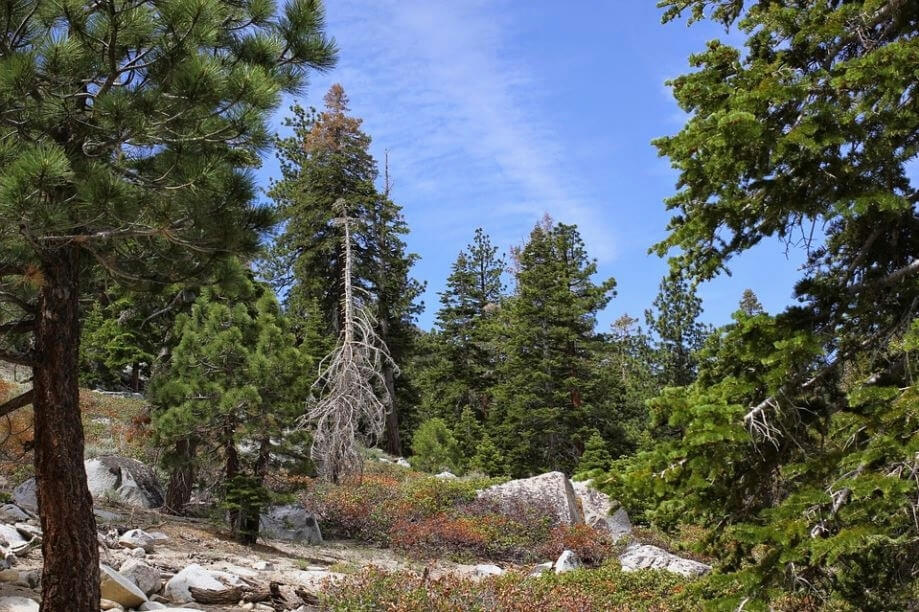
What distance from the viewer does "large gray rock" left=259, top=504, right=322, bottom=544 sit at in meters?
13.6

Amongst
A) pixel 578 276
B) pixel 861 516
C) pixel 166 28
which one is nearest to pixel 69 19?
pixel 166 28

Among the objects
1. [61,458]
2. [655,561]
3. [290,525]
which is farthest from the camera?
[290,525]

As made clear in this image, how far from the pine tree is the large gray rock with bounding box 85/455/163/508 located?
6.71m

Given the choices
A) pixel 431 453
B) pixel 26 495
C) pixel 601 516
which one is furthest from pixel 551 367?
pixel 26 495

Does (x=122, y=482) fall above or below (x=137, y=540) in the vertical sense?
above

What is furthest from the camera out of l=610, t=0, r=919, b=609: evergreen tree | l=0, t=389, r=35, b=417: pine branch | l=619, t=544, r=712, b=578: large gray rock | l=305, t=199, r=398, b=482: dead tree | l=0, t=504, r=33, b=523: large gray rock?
l=305, t=199, r=398, b=482: dead tree

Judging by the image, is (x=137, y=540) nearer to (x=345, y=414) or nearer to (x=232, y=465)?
(x=232, y=465)

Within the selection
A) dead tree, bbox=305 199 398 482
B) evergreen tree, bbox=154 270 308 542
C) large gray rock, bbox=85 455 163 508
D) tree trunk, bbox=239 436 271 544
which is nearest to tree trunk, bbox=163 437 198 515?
evergreen tree, bbox=154 270 308 542

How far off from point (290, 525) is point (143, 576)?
21.1 ft

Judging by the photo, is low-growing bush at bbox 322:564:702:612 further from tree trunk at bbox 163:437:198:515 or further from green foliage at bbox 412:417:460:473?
green foliage at bbox 412:417:460:473

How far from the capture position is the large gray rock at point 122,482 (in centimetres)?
1232

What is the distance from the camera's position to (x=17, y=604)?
6270mm

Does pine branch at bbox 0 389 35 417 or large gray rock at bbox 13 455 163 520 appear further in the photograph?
large gray rock at bbox 13 455 163 520

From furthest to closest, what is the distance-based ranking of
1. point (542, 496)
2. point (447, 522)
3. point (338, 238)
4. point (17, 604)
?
1. point (338, 238)
2. point (542, 496)
3. point (447, 522)
4. point (17, 604)
